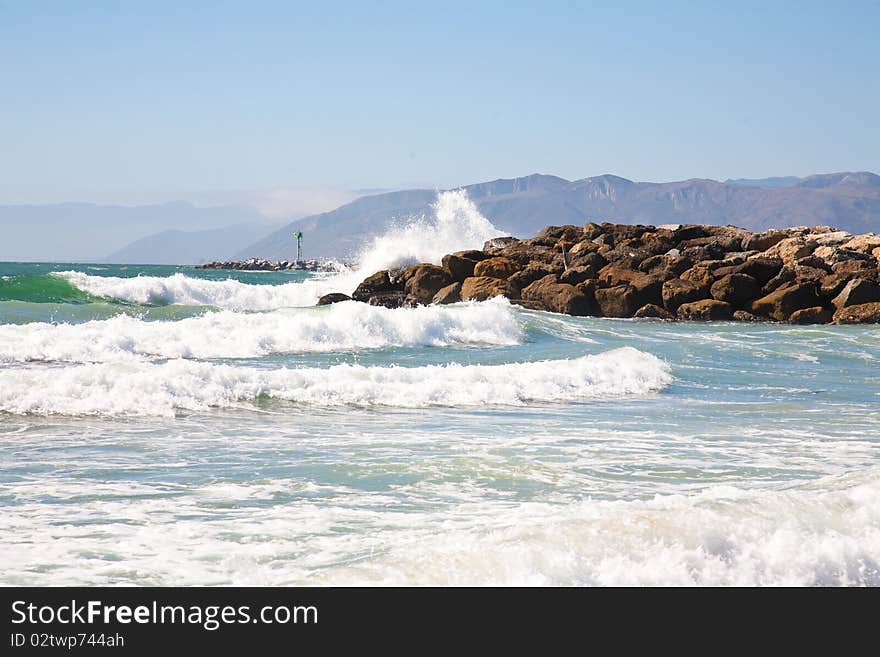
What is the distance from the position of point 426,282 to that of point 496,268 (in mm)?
2436

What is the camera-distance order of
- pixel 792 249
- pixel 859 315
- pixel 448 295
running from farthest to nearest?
pixel 792 249
pixel 448 295
pixel 859 315

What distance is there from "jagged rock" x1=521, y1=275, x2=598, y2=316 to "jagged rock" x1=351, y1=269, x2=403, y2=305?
15.5ft

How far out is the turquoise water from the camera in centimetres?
564

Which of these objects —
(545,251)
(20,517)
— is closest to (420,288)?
(545,251)

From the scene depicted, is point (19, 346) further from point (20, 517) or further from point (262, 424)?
point (20, 517)

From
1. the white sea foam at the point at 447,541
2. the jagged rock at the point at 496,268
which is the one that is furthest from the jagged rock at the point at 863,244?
the white sea foam at the point at 447,541

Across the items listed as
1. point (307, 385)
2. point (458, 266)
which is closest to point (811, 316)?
point (458, 266)

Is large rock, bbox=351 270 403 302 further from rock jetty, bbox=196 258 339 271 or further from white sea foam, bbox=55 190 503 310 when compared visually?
rock jetty, bbox=196 258 339 271

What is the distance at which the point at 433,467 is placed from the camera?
335 inches

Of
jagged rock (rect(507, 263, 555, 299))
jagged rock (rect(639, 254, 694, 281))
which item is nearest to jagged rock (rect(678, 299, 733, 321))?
jagged rock (rect(639, 254, 694, 281))

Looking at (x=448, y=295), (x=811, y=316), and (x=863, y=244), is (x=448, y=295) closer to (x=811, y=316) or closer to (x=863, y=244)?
(x=811, y=316)

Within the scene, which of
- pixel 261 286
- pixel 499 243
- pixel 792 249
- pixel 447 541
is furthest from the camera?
pixel 261 286
